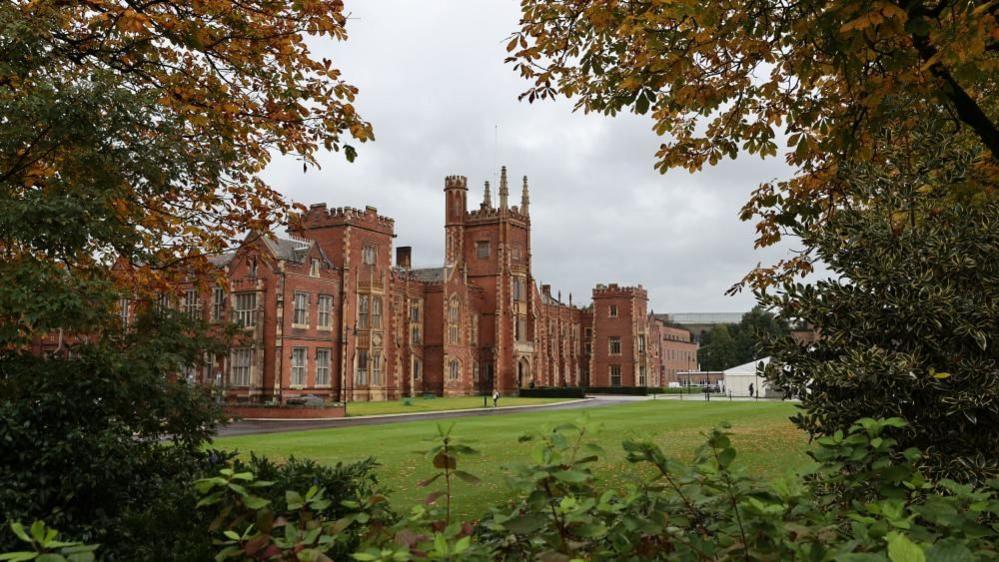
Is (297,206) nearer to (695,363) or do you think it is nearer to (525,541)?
(525,541)

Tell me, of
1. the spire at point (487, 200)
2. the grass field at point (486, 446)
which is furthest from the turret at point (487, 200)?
the grass field at point (486, 446)

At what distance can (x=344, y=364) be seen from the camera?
47219 millimetres

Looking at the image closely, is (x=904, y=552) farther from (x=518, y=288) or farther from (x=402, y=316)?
(x=518, y=288)

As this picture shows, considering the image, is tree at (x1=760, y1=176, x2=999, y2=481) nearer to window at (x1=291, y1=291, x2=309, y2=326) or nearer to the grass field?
the grass field

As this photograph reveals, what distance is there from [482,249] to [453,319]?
8791 millimetres

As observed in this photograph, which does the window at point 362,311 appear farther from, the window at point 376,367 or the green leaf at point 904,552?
the green leaf at point 904,552

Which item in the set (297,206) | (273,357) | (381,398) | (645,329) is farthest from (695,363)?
(297,206)

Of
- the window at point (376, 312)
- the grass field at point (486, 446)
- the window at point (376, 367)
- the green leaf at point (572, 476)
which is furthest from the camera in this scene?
the window at point (376, 367)

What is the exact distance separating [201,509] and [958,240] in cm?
668

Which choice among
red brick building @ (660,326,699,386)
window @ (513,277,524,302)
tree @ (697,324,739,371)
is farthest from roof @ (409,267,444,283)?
tree @ (697,324,739,371)

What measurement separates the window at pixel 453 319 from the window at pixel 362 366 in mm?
9236

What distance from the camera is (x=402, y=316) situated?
2156 inches

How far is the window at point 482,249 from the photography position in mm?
64188

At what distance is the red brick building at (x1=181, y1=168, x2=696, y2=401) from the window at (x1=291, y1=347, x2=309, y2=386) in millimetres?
62
